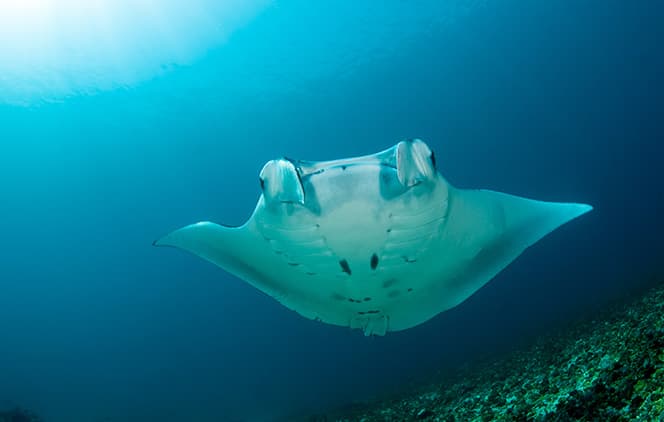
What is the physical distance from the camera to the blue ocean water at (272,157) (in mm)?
19797

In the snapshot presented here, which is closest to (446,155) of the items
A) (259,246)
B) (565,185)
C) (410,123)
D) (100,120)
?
(410,123)

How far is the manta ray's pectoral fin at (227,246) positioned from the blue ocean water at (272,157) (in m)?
11.4

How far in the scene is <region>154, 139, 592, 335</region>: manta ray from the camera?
234cm

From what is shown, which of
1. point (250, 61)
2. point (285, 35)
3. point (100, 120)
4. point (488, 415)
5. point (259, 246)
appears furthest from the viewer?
point (100, 120)

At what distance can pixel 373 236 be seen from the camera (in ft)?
8.52

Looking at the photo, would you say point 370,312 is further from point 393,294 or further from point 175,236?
point 175,236

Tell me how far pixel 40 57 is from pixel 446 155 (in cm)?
2652

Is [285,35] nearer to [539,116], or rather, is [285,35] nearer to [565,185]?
[539,116]

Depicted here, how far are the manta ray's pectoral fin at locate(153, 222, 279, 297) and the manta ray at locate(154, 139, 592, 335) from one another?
0.01 metres

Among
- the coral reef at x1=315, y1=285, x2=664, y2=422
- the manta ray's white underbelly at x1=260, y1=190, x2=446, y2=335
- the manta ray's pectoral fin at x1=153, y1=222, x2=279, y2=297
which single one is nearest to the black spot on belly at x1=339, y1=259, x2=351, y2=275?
the manta ray's white underbelly at x1=260, y1=190, x2=446, y2=335

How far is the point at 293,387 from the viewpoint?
89.2 ft

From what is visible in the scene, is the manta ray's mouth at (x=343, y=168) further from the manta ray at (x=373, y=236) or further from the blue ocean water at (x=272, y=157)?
the blue ocean water at (x=272, y=157)

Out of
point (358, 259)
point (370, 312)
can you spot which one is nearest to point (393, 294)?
point (370, 312)

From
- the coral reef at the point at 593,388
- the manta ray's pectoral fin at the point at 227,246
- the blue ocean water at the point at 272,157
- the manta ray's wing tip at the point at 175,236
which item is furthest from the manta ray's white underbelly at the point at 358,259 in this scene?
the blue ocean water at the point at 272,157
